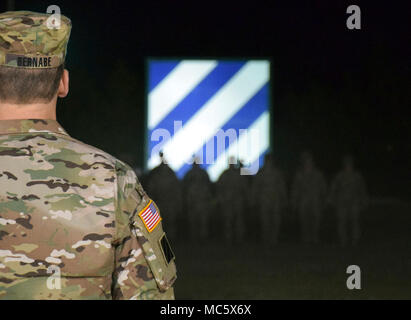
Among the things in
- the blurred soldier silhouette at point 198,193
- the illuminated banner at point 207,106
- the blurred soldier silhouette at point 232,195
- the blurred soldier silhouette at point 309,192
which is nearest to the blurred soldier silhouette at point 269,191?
the blurred soldier silhouette at point 309,192

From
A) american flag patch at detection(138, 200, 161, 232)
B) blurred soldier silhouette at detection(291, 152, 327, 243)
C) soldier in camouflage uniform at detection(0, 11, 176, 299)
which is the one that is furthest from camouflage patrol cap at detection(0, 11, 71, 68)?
blurred soldier silhouette at detection(291, 152, 327, 243)

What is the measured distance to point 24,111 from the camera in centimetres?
217

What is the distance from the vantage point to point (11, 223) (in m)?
2.15

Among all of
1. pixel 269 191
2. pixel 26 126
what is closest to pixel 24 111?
pixel 26 126

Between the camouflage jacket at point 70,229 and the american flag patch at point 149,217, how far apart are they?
0.4 inches

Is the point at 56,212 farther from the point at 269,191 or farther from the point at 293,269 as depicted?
the point at 269,191

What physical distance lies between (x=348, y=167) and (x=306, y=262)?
234 cm

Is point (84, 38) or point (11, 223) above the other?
point (84, 38)

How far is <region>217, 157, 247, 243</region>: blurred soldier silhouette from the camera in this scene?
44.3 ft

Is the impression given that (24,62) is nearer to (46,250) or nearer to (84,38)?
(46,250)

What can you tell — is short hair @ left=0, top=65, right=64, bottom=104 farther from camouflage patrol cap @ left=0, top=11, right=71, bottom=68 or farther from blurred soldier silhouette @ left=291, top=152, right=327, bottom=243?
Result: blurred soldier silhouette @ left=291, top=152, right=327, bottom=243

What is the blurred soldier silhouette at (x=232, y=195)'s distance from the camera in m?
13.5

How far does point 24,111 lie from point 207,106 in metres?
18.5
